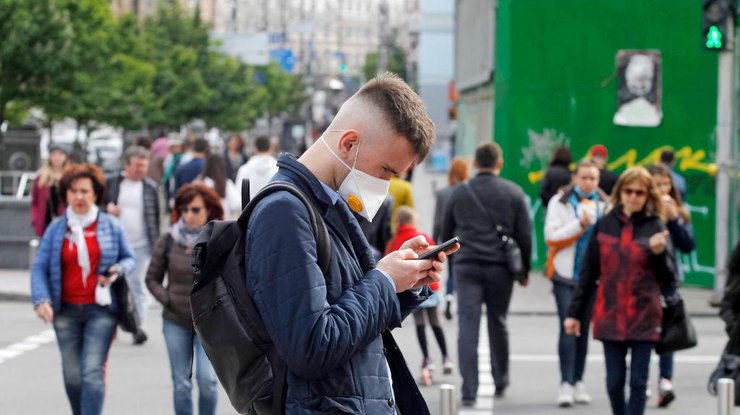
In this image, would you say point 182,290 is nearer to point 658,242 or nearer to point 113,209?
point 658,242

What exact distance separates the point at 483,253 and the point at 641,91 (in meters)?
12.2

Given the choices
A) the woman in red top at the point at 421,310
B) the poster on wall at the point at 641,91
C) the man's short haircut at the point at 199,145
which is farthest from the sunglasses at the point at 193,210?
the poster on wall at the point at 641,91

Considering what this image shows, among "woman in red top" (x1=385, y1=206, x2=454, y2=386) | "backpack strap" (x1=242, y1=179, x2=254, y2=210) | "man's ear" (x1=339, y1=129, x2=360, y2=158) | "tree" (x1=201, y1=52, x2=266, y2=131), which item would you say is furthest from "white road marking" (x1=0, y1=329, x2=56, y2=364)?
"tree" (x1=201, y1=52, x2=266, y2=131)

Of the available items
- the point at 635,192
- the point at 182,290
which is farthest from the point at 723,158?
the point at 182,290

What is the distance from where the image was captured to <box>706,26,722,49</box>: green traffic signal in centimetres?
1727

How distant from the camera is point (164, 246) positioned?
909cm

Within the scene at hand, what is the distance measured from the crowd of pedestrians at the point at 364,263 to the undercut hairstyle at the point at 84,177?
0.5 inches

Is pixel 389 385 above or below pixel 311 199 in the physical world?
below

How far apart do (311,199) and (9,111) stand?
34.3 meters

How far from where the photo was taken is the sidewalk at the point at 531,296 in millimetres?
18531

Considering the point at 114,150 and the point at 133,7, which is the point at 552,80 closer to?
the point at 114,150

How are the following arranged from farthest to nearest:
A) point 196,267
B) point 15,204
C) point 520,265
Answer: point 15,204 < point 520,265 < point 196,267

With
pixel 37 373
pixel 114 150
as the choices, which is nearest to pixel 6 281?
pixel 37 373

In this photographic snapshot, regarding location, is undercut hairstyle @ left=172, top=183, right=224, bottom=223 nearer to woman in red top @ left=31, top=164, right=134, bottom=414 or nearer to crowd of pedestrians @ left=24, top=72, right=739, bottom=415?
crowd of pedestrians @ left=24, top=72, right=739, bottom=415
